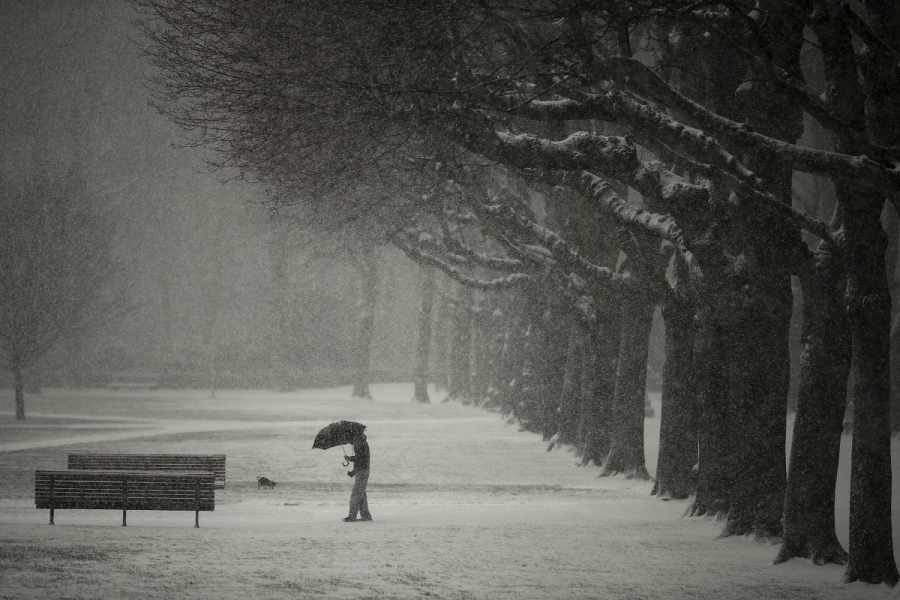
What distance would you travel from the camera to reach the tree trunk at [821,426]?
11.9m

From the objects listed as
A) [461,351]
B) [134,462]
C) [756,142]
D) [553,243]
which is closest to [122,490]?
[134,462]

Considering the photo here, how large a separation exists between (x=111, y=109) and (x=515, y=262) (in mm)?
72883

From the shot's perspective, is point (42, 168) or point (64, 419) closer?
point (64, 419)

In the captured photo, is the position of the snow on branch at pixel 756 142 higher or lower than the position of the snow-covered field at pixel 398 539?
higher

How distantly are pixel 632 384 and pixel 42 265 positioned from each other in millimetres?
26948

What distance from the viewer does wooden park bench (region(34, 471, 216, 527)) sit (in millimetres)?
13867

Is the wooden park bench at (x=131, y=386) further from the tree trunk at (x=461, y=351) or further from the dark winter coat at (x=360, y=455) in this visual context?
the dark winter coat at (x=360, y=455)

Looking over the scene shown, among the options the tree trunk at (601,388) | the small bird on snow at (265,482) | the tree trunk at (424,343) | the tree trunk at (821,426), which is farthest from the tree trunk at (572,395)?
the tree trunk at (424,343)

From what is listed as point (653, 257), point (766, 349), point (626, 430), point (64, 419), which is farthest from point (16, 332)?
point (766, 349)

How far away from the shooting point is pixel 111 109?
93.9 metres

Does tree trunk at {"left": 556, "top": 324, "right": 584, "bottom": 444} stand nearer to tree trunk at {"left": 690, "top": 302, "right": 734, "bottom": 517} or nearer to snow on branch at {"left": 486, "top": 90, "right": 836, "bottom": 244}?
tree trunk at {"left": 690, "top": 302, "right": 734, "bottom": 517}

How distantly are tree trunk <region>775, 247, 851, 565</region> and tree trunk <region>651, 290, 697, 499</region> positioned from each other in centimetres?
595

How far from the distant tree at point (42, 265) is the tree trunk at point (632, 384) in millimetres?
22610

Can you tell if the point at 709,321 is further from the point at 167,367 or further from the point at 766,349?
the point at 167,367
